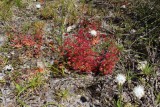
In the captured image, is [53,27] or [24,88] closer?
[24,88]

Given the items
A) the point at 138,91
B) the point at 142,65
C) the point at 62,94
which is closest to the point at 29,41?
the point at 62,94

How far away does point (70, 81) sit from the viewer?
449 centimetres

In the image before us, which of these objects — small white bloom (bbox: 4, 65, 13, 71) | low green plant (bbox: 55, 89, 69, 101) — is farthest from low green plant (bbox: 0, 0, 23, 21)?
low green plant (bbox: 55, 89, 69, 101)

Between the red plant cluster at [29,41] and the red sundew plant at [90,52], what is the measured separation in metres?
0.45

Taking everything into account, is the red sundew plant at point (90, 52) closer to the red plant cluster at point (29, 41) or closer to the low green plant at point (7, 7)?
the red plant cluster at point (29, 41)

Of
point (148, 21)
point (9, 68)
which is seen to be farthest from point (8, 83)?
point (148, 21)

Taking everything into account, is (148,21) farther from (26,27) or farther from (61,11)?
(26,27)

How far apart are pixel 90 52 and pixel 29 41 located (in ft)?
3.65

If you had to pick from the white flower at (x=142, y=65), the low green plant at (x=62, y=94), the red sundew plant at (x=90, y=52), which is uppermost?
the red sundew plant at (x=90, y=52)

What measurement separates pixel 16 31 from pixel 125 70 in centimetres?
216

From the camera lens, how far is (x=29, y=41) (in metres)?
5.16

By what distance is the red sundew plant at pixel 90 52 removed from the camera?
456 cm

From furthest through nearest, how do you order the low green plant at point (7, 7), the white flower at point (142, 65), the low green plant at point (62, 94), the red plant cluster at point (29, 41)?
the low green plant at point (7, 7)
the red plant cluster at point (29, 41)
the white flower at point (142, 65)
the low green plant at point (62, 94)

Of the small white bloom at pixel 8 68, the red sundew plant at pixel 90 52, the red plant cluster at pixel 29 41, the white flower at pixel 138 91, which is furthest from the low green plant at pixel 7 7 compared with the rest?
the white flower at pixel 138 91
